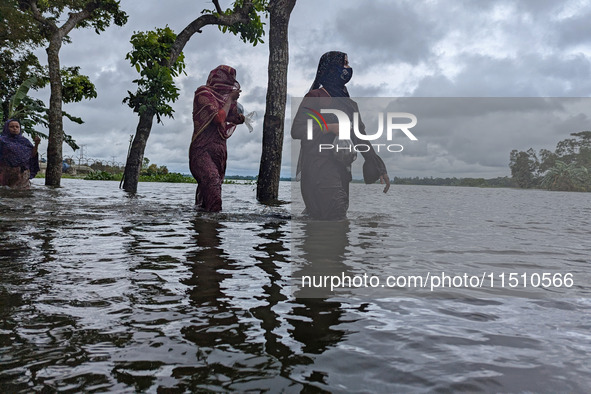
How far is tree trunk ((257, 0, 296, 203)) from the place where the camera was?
10523 millimetres

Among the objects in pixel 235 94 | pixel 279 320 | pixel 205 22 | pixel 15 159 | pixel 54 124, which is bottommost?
pixel 279 320

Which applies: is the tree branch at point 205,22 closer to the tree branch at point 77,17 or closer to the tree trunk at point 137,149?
the tree trunk at point 137,149

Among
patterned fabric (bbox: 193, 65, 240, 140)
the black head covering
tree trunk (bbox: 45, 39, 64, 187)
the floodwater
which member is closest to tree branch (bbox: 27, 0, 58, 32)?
tree trunk (bbox: 45, 39, 64, 187)

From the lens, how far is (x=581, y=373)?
167 cm

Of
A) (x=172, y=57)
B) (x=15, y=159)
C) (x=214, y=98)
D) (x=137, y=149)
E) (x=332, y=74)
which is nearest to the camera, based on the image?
(x=332, y=74)

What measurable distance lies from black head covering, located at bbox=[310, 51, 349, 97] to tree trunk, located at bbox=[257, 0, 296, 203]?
402cm

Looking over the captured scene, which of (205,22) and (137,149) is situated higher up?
(205,22)

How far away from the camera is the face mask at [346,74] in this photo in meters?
6.53

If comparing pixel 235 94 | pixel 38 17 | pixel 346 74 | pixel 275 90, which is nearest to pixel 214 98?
pixel 235 94

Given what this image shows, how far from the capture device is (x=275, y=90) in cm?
1051

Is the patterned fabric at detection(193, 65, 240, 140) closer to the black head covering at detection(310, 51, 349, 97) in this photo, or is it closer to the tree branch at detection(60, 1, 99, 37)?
the black head covering at detection(310, 51, 349, 97)

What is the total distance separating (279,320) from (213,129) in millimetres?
6170

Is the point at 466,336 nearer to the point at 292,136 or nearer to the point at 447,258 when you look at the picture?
the point at 447,258

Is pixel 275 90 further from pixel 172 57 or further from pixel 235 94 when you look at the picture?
pixel 172 57
